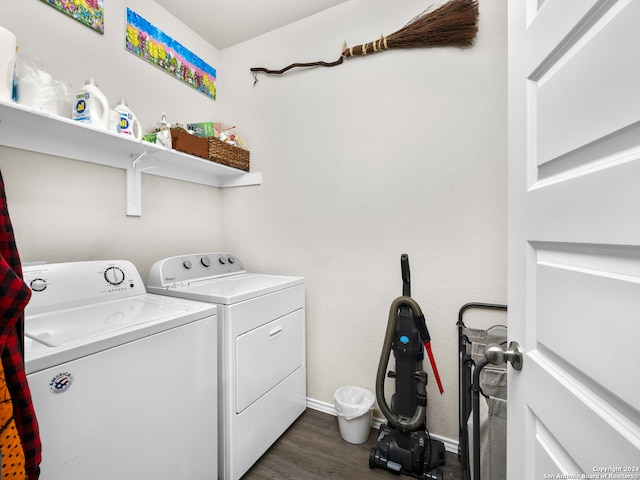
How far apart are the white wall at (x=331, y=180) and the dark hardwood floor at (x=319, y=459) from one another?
0.24m

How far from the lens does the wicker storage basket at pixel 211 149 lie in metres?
1.68

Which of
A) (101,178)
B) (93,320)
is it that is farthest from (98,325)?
(101,178)

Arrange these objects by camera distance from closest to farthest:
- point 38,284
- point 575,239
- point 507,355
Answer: point 575,239
point 507,355
point 38,284

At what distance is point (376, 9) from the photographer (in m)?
1.79

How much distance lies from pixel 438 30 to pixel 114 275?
2.14 meters

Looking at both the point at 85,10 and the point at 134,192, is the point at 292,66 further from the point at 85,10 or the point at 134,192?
the point at 134,192

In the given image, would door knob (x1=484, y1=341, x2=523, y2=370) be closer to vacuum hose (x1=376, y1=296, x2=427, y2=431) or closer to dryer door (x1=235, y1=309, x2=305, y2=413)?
vacuum hose (x1=376, y1=296, x2=427, y2=431)

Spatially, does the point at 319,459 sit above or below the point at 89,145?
below

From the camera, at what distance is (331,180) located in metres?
1.91

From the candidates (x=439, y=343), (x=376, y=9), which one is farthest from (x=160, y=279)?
(x=376, y=9)

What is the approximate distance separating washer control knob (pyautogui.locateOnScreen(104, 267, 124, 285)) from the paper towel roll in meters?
0.75

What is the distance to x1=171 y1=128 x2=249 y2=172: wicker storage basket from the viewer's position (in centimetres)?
168

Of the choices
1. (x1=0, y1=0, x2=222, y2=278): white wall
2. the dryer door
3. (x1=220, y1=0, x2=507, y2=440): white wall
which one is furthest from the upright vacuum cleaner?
(x1=0, y1=0, x2=222, y2=278): white wall

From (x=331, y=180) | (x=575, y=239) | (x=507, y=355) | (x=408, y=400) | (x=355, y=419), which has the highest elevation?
(x=331, y=180)
